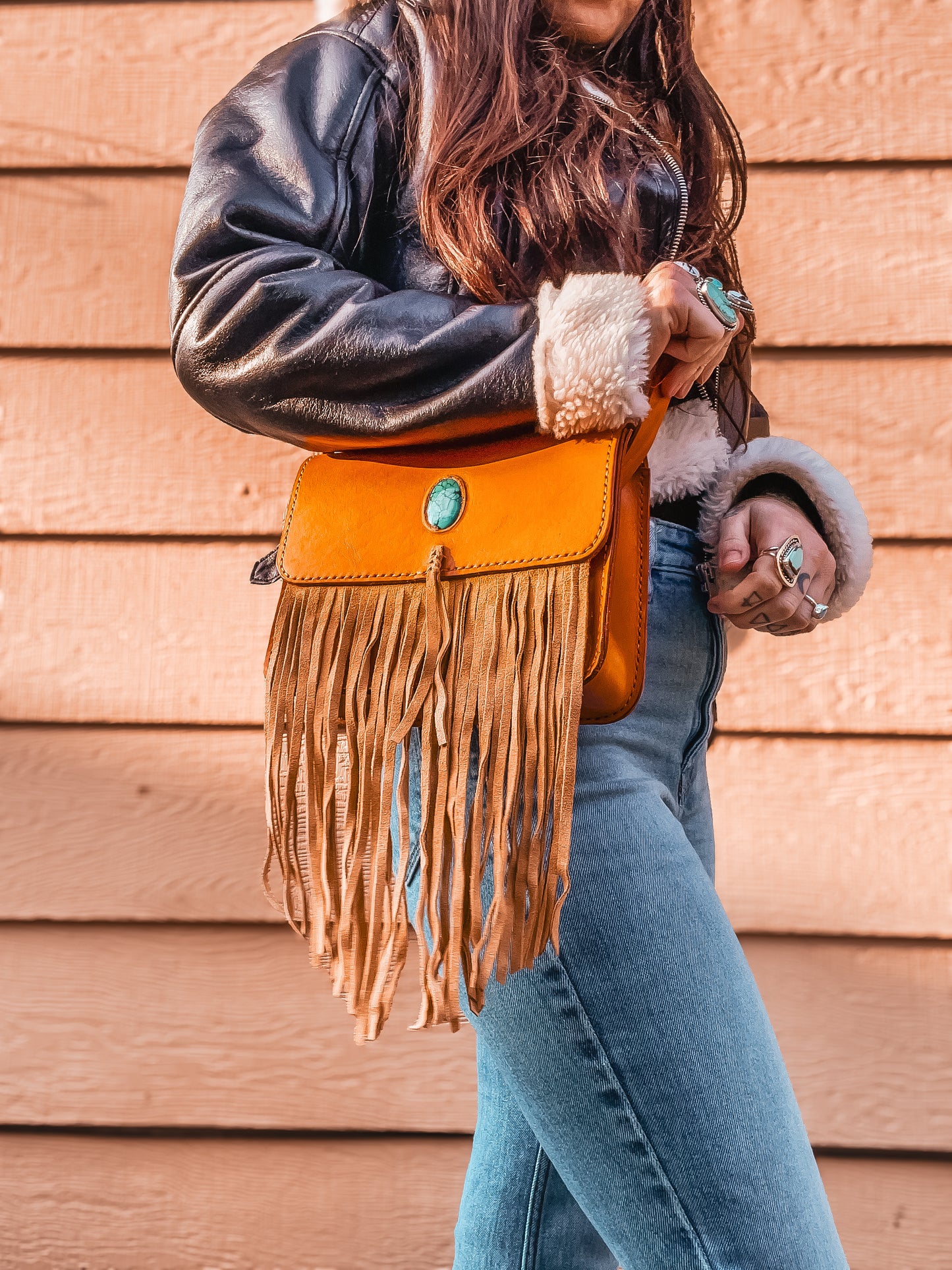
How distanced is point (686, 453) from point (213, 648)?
60 centimetres

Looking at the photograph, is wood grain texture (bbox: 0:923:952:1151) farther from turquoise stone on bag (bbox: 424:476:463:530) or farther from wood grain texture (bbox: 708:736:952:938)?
turquoise stone on bag (bbox: 424:476:463:530)

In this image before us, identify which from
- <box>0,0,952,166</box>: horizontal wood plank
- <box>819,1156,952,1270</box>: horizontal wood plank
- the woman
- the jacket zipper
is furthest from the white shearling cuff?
<box>819,1156,952,1270</box>: horizontal wood plank

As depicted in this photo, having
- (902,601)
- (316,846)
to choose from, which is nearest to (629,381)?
(316,846)

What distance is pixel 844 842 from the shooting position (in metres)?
1.05

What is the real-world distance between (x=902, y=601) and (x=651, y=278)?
653 mm

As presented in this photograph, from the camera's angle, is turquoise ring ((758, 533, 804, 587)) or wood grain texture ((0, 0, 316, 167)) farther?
wood grain texture ((0, 0, 316, 167))

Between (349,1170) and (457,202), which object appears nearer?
(457,202)

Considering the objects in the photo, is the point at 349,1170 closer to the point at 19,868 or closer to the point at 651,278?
the point at 19,868

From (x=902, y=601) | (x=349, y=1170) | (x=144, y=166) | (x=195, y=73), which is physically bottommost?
(x=349, y=1170)

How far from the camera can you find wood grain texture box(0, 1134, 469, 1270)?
3.48 ft

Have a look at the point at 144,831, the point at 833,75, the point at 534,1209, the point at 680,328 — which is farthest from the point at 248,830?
the point at 833,75

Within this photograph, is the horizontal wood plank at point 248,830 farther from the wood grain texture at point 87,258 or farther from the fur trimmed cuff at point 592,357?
the fur trimmed cuff at point 592,357

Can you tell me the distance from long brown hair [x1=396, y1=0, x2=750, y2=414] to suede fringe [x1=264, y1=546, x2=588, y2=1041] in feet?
0.65

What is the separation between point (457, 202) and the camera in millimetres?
592
